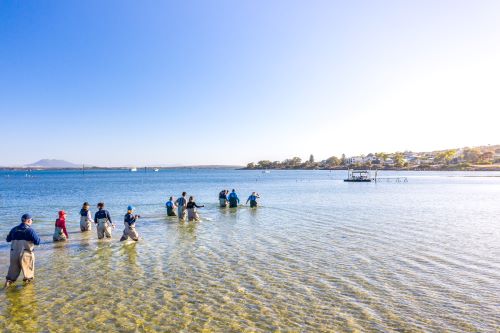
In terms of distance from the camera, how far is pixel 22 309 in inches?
388

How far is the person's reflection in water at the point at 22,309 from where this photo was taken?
877 cm

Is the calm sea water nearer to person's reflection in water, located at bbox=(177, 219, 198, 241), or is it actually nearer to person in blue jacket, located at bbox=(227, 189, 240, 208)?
person's reflection in water, located at bbox=(177, 219, 198, 241)

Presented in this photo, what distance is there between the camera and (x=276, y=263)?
14.5 metres

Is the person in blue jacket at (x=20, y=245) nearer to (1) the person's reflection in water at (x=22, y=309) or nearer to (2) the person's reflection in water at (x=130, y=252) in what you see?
(1) the person's reflection in water at (x=22, y=309)

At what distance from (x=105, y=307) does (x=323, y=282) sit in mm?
6673

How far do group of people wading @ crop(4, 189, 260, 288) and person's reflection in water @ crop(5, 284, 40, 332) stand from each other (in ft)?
2.14

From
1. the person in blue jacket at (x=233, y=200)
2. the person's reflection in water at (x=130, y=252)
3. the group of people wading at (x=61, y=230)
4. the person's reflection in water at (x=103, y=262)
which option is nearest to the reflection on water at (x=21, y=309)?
the group of people wading at (x=61, y=230)

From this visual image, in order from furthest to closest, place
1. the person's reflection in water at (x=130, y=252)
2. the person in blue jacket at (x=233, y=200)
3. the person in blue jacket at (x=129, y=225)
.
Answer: the person in blue jacket at (x=233, y=200), the person in blue jacket at (x=129, y=225), the person's reflection in water at (x=130, y=252)

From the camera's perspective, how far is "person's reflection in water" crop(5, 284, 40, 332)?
877 cm

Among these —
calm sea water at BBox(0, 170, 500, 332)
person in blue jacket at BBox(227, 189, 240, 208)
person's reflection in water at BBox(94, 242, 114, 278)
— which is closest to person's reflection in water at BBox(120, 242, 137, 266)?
calm sea water at BBox(0, 170, 500, 332)

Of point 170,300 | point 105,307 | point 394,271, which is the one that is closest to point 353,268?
point 394,271

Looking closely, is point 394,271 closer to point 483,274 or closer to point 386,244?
point 483,274

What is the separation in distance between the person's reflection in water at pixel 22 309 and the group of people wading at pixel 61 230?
65 centimetres

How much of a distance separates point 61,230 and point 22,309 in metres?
10.7
